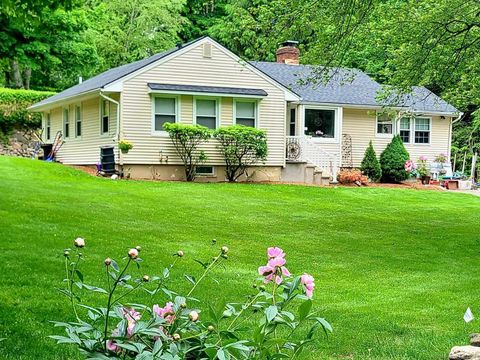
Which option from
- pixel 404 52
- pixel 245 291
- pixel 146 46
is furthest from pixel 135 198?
pixel 146 46

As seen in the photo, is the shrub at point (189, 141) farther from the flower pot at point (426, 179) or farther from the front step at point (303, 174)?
the flower pot at point (426, 179)

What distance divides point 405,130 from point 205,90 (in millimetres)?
9885

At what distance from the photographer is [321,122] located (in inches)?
942

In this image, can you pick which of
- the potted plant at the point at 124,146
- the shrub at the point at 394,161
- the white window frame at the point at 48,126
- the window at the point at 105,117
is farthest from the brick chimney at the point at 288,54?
the potted plant at the point at 124,146

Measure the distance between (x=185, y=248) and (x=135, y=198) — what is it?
5.65m

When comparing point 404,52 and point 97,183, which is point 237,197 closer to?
point 97,183

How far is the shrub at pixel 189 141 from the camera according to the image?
63.2 feet

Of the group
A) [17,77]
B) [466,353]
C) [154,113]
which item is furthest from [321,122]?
[466,353]

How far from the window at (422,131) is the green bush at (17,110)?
56.6 feet

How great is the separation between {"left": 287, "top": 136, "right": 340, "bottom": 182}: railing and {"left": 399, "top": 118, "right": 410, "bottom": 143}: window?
4.67m

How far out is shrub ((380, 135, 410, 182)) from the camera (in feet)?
77.8

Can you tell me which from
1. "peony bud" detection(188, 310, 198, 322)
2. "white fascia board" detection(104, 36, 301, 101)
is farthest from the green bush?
"peony bud" detection(188, 310, 198, 322)

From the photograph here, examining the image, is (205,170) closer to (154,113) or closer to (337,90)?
(154,113)

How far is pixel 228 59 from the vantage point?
20.9 m
